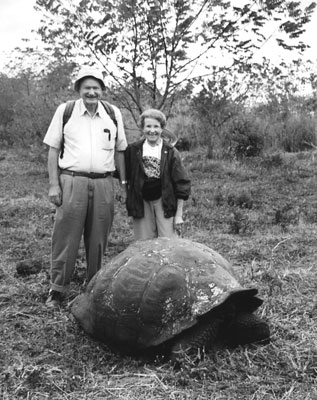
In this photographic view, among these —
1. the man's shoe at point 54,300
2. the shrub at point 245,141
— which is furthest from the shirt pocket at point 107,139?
the shrub at point 245,141

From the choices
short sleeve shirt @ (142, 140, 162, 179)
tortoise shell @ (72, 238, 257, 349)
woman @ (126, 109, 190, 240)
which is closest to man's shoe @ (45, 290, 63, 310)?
tortoise shell @ (72, 238, 257, 349)

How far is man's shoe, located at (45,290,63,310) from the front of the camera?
14.0 ft

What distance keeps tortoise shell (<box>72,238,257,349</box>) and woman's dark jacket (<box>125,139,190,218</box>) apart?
85 centimetres

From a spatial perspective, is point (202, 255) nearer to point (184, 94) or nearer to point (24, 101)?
point (184, 94)

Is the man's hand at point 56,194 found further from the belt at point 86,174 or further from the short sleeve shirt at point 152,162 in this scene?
the short sleeve shirt at point 152,162

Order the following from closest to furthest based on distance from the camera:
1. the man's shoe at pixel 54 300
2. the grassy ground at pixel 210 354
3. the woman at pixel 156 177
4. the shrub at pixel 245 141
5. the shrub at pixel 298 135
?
the grassy ground at pixel 210 354 < the man's shoe at pixel 54 300 < the woman at pixel 156 177 < the shrub at pixel 245 141 < the shrub at pixel 298 135

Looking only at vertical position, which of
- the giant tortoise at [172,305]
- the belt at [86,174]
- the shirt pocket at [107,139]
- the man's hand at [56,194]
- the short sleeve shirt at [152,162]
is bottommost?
the giant tortoise at [172,305]

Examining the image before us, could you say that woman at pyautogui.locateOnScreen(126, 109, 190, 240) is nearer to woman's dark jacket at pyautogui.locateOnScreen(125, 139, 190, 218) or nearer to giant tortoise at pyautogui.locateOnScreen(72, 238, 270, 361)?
woman's dark jacket at pyautogui.locateOnScreen(125, 139, 190, 218)

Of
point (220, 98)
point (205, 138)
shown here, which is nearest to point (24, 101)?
point (205, 138)

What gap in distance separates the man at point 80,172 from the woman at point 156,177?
183 millimetres

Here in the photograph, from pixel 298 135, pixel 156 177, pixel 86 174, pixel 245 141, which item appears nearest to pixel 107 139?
pixel 86 174

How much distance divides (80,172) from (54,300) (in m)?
1.07

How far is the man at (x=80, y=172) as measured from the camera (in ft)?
13.6

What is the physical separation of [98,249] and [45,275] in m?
0.86
